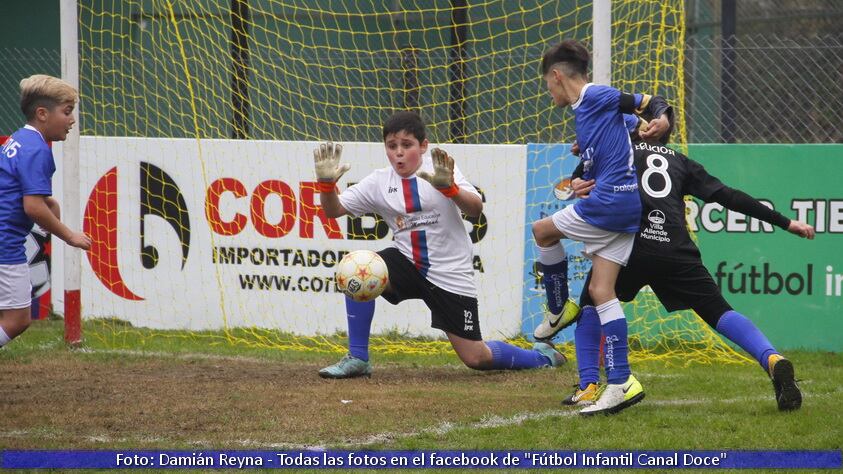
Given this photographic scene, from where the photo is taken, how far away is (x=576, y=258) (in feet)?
29.1

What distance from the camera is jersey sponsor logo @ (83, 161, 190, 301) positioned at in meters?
9.57

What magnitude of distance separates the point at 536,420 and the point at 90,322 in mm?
5187

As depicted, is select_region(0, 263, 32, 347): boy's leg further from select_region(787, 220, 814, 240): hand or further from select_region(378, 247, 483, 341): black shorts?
select_region(787, 220, 814, 240): hand

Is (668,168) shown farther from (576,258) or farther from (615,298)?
(576,258)

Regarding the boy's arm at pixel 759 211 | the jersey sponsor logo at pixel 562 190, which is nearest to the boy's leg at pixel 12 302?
the boy's arm at pixel 759 211

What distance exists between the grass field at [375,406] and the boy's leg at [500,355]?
0.28 feet

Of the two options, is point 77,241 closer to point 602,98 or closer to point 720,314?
point 602,98

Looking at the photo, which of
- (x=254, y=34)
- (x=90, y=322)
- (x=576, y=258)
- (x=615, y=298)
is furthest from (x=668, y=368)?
(x=254, y=34)

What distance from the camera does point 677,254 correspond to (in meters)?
5.93

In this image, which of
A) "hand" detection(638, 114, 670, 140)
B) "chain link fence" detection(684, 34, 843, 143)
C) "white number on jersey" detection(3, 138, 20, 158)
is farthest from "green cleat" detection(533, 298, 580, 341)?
"chain link fence" detection(684, 34, 843, 143)

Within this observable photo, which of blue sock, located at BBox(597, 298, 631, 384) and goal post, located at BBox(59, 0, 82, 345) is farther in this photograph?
goal post, located at BBox(59, 0, 82, 345)

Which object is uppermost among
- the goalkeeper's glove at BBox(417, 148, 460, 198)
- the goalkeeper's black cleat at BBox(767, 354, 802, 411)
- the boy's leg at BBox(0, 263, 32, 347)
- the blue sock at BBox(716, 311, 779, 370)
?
the goalkeeper's glove at BBox(417, 148, 460, 198)

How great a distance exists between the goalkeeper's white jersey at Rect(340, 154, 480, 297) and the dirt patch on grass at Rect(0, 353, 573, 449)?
0.70 m

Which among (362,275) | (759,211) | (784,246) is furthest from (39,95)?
(784,246)
